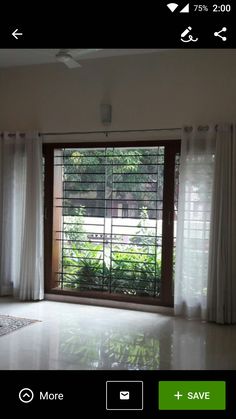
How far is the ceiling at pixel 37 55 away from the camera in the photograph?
4.14m

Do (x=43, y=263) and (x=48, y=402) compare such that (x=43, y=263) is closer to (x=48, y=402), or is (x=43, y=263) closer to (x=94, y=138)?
(x=94, y=138)

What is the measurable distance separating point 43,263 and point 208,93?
2662 millimetres

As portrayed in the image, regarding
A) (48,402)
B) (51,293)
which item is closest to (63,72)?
(51,293)

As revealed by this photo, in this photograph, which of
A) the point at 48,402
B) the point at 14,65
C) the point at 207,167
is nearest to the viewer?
the point at 48,402

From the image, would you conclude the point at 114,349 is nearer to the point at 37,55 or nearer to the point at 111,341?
the point at 111,341

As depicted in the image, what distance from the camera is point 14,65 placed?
186 inches

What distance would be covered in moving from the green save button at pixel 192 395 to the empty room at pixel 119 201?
2299 millimetres

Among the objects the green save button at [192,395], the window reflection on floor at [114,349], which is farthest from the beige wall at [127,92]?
the green save button at [192,395]

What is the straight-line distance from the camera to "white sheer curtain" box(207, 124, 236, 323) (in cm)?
378

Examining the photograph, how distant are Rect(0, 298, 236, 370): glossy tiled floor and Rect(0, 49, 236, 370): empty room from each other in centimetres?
Result: 2

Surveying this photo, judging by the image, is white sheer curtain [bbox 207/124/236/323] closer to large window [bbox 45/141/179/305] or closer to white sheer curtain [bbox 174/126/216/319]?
white sheer curtain [bbox 174/126/216/319]

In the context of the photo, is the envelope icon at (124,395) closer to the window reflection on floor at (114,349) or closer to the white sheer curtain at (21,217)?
the window reflection on floor at (114,349)

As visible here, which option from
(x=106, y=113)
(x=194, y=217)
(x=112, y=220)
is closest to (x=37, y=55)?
(x=106, y=113)

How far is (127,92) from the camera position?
167 inches
